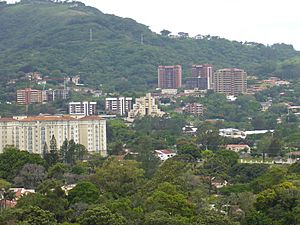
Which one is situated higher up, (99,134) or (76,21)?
(76,21)

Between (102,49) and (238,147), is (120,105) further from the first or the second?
(102,49)

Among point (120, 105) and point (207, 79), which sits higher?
point (207, 79)

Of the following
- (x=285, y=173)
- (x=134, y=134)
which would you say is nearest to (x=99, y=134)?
(x=134, y=134)

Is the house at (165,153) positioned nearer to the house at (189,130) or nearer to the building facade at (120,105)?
the house at (189,130)

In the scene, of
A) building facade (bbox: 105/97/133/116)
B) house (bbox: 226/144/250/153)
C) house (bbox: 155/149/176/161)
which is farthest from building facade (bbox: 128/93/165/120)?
house (bbox: 155/149/176/161)

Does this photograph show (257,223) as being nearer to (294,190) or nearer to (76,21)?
(294,190)

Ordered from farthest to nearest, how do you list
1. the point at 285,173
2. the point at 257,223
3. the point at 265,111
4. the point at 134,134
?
1. the point at 265,111
2. the point at 134,134
3. the point at 285,173
4. the point at 257,223

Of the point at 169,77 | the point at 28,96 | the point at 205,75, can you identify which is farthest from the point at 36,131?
the point at 205,75
